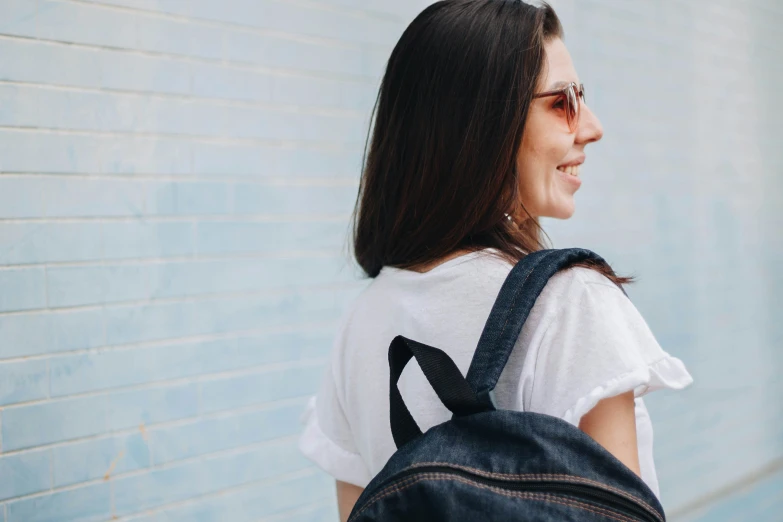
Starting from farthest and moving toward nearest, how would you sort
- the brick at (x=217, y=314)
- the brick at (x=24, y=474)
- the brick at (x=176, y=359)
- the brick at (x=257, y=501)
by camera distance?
the brick at (x=257, y=501) → the brick at (x=217, y=314) → the brick at (x=176, y=359) → the brick at (x=24, y=474)

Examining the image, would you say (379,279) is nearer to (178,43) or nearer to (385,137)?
(385,137)

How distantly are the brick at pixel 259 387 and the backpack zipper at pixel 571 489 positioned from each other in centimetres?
165

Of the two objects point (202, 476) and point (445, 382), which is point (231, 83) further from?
point (445, 382)

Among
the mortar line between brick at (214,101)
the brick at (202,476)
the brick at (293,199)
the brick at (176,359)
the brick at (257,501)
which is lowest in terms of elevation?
the brick at (257,501)

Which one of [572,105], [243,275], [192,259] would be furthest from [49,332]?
[572,105]

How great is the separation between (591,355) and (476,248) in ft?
0.88

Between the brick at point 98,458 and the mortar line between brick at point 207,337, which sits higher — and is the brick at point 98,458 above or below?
below

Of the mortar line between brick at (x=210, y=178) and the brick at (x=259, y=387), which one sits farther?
the brick at (x=259, y=387)

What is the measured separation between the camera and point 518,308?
3.11 feet

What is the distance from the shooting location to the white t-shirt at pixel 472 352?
94 cm

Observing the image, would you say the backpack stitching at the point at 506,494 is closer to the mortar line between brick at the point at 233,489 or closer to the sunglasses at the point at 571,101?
the sunglasses at the point at 571,101

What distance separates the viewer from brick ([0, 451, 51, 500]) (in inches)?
79.2

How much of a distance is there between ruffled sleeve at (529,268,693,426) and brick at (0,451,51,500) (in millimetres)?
1582

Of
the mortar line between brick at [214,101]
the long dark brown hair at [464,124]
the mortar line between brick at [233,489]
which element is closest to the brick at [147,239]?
the mortar line between brick at [214,101]
